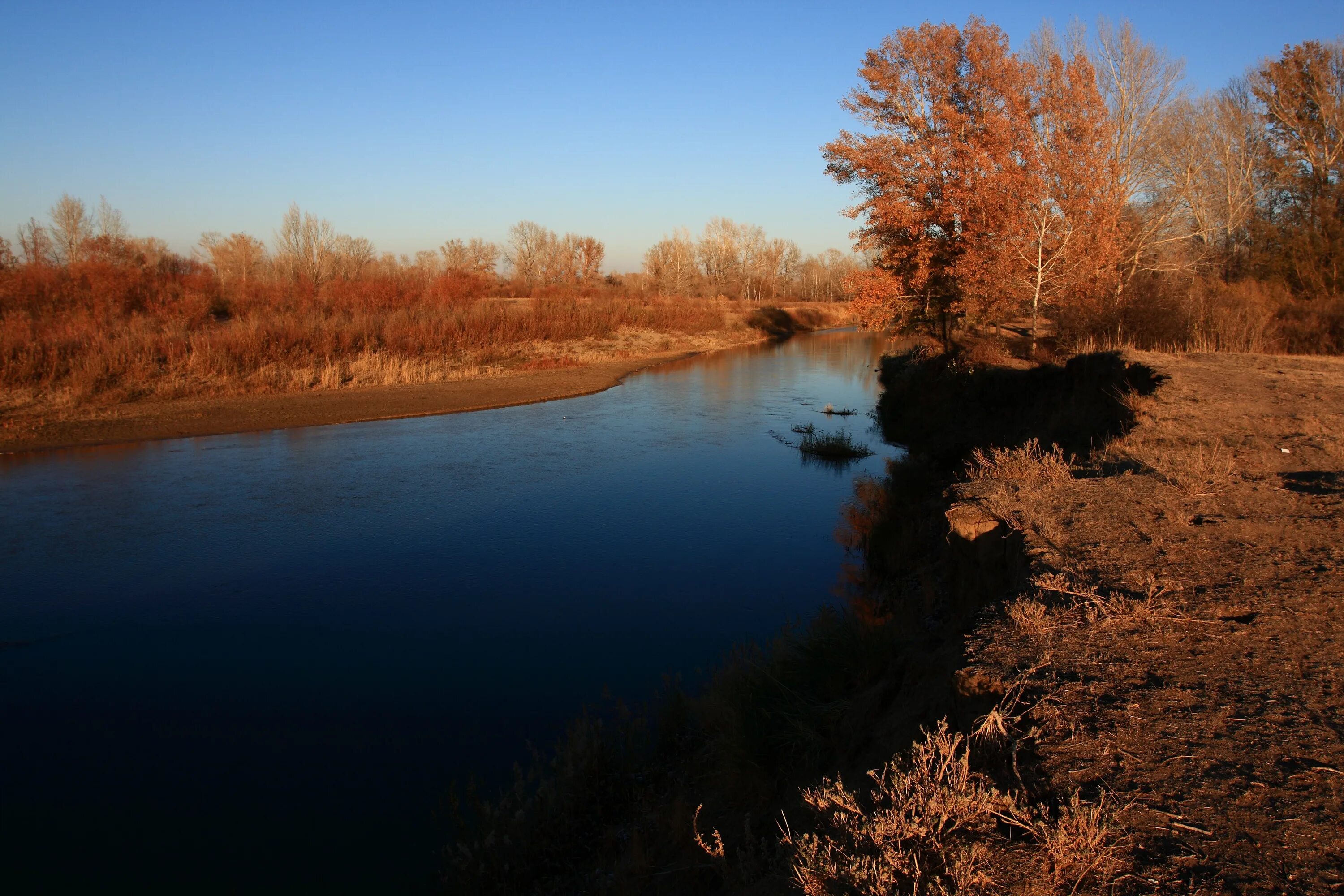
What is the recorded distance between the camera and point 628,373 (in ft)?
105

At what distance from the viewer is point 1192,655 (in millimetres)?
3324

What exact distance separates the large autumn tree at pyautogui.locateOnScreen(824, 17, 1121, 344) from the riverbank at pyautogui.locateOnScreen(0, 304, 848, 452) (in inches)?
454

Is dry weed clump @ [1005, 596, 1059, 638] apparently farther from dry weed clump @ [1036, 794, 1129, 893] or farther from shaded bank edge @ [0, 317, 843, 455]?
shaded bank edge @ [0, 317, 843, 455]

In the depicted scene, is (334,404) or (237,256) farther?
(237,256)

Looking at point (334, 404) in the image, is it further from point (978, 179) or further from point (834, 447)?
point (978, 179)

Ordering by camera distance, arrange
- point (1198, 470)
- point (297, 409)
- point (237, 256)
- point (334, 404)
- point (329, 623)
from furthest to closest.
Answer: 1. point (237, 256)
2. point (334, 404)
3. point (297, 409)
4. point (329, 623)
5. point (1198, 470)

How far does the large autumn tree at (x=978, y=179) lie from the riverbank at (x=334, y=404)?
11.5 meters

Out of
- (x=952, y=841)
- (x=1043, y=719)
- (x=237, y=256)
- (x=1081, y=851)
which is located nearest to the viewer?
(x=1081, y=851)

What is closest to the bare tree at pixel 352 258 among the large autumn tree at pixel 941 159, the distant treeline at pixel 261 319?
the distant treeline at pixel 261 319

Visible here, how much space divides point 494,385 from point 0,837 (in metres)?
21.6

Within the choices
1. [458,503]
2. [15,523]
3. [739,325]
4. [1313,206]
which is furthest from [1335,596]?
[739,325]

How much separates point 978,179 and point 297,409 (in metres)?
18.0

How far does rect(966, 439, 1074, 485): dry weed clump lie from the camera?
20.7ft

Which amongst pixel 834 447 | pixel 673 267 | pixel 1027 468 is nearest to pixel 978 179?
pixel 834 447
